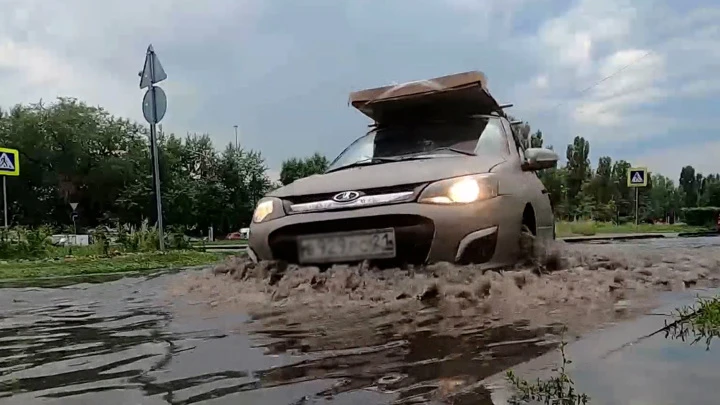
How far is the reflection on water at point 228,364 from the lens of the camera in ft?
6.66

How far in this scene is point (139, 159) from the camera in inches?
2247

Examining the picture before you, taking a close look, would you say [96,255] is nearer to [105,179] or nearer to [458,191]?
[458,191]

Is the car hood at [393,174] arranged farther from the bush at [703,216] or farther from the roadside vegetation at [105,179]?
the roadside vegetation at [105,179]

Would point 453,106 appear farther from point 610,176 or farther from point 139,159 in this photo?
point 139,159

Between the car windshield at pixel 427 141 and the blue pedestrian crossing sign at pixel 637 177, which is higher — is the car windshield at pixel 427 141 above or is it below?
below

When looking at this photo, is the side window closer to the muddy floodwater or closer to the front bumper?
the muddy floodwater

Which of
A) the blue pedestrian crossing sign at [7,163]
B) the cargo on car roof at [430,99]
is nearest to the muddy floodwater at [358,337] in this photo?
the cargo on car roof at [430,99]

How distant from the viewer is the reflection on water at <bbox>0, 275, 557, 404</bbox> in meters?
2.03

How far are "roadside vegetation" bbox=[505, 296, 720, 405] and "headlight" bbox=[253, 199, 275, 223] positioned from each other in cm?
238

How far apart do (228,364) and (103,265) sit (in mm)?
7683

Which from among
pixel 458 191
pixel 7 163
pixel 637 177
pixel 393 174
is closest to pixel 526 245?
pixel 458 191

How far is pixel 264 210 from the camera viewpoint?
15.1 ft

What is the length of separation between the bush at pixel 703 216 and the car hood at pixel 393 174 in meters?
25.2

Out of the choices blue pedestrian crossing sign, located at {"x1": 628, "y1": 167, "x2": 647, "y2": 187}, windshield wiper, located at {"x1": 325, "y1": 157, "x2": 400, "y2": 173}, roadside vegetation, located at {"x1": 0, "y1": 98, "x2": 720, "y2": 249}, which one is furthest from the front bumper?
roadside vegetation, located at {"x1": 0, "y1": 98, "x2": 720, "y2": 249}
